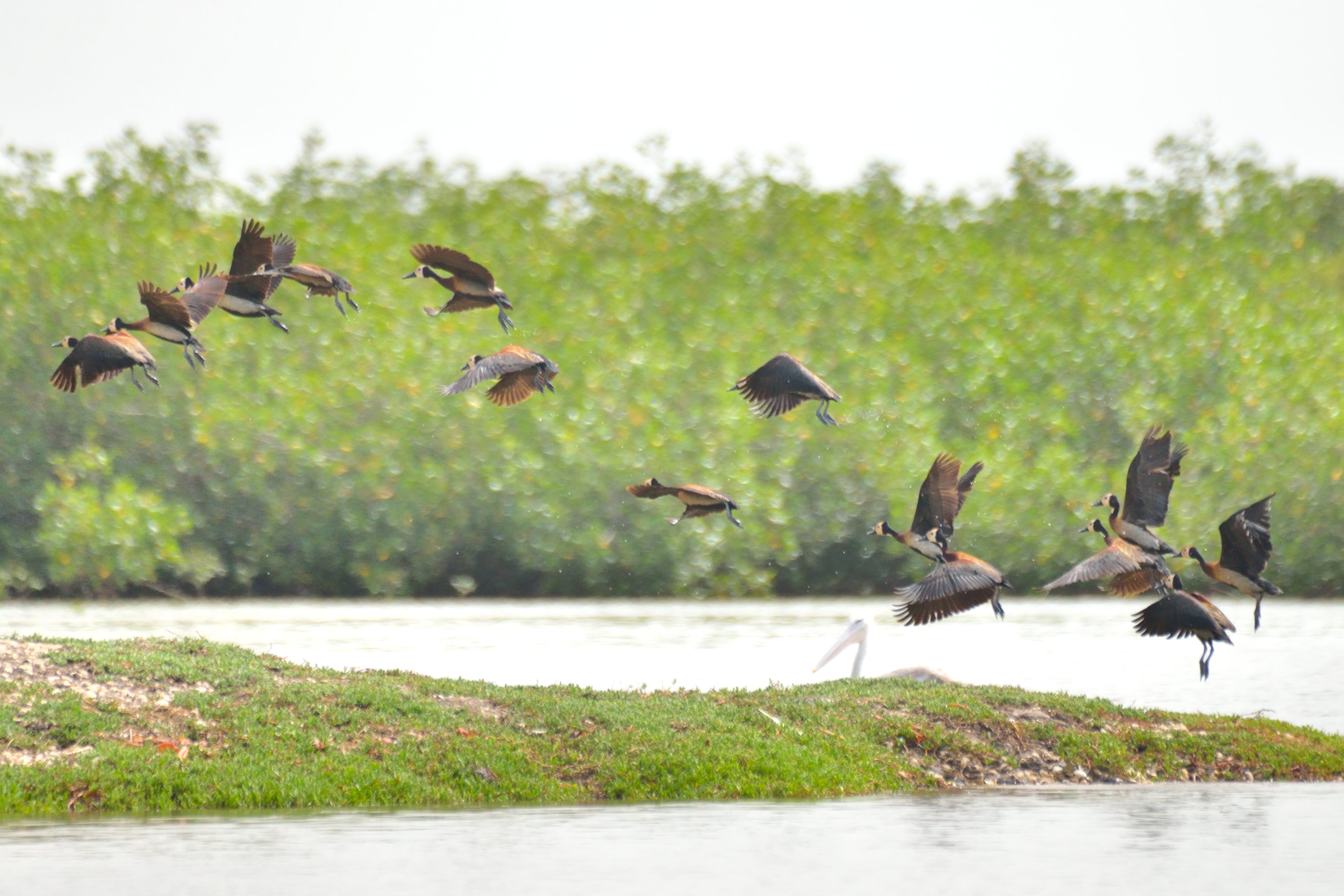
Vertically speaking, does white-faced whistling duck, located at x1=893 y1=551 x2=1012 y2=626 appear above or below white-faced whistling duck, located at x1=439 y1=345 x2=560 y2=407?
below

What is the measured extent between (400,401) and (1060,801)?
22.6 m

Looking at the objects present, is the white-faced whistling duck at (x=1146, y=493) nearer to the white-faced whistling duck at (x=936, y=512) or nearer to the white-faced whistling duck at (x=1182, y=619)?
the white-faced whistling duck at (x=1182, y=619)

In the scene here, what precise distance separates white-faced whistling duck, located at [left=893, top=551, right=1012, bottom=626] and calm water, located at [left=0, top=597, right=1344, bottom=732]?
28.0ft

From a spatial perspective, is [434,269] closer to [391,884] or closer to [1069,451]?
[391,884]

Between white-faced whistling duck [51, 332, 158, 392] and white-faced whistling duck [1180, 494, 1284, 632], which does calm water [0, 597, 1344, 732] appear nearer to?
white-faced whistling duck [51, 332, 158, 392]

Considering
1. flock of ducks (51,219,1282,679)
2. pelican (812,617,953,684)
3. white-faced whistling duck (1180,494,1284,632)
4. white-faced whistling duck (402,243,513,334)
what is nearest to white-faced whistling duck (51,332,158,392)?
flock of ducks (51,219,1282,679)

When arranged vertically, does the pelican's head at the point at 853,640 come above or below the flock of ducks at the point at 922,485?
below

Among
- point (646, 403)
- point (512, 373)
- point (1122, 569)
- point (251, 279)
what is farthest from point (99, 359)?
point (646, 403)

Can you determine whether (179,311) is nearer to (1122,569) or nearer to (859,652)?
(1122,569)

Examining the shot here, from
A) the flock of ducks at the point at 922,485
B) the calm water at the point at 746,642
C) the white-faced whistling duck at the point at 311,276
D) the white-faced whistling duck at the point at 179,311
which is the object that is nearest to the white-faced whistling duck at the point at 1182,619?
the flock of ducks at the point at 922,485

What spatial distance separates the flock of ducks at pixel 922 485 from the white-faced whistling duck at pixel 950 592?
0.01m

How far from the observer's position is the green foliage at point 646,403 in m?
34.0

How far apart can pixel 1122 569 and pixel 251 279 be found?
7177mm

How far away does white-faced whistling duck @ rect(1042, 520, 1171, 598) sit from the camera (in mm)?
10445
